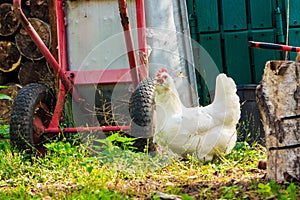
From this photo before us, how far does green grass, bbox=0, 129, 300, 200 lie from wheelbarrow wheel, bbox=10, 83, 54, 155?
9 cm

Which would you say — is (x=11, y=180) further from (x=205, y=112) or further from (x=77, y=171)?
(x=205, y=112)

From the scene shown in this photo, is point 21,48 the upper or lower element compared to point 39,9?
lower

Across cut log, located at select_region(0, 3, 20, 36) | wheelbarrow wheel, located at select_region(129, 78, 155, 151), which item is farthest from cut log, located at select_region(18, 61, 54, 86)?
wheelbarrow wheel, located at select_region(129, 78, 155, 151)

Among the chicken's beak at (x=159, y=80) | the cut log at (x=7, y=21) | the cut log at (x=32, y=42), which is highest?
the cut log at (x=7, y=21)

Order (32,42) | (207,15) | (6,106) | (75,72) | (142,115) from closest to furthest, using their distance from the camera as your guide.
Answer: (142,115) < (75,72) < (207,15) < (32,42) < (6,106)

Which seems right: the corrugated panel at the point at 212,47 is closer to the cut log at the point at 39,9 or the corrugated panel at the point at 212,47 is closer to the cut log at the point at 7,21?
the cut log at the point at 39,9

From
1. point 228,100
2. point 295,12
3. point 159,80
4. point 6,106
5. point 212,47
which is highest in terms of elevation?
point 295,12

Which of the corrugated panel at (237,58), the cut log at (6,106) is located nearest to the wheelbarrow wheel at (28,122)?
the cut log at (6,106)

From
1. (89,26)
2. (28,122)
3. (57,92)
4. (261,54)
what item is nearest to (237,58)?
(261,54)

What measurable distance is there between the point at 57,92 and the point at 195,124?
1246 millimetres

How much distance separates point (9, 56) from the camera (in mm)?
5922

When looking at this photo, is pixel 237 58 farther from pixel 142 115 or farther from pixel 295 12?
pixel 142 115

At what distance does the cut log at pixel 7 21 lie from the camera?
19.4 ft

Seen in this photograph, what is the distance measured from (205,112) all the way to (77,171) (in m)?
0.87
